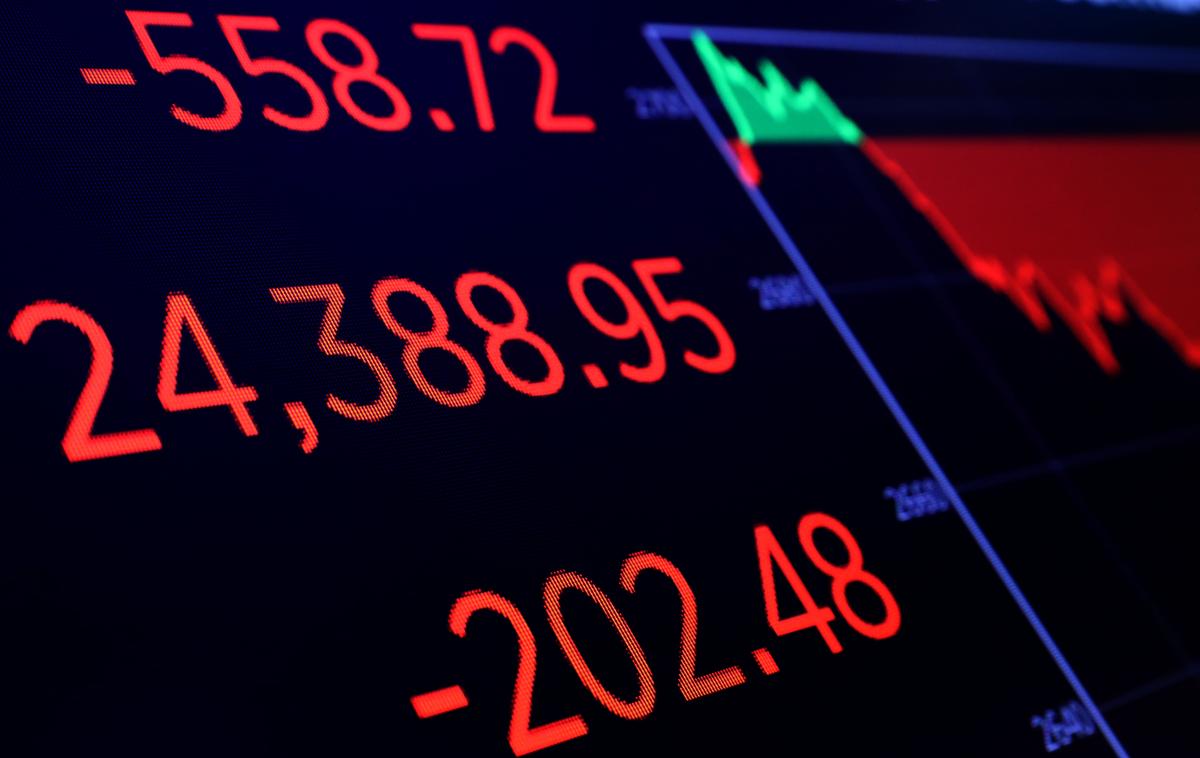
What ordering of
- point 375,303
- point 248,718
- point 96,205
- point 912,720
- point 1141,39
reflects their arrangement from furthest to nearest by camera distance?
1. point 1141,39
2. point 912,720
3. point 375,303
4. point 96,205
5. point 248,718

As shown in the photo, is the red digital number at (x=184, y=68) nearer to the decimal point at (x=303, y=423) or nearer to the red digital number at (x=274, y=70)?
the red digital number at (x=274, y=70)

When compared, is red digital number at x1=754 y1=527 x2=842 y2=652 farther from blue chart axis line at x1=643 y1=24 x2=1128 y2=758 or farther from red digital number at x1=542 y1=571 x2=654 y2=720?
blue chart axis line at x1=643 y1=24 x2=1128 y2=758

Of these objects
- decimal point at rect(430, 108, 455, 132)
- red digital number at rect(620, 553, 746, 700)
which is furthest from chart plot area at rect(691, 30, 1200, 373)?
red digital number at rect(620, 553, 746, 700)

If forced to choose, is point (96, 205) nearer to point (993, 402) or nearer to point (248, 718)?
point (248, 718)

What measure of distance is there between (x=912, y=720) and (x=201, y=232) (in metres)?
1.19

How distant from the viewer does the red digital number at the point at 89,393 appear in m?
1.31

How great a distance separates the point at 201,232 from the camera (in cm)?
148

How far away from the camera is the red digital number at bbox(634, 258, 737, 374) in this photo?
1.79 m

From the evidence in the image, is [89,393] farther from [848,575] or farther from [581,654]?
[848,575]

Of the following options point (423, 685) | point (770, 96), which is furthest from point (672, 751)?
point (770, 96)

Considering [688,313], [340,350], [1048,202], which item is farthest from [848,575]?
[1048,202]

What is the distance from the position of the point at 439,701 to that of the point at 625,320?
0.64 m

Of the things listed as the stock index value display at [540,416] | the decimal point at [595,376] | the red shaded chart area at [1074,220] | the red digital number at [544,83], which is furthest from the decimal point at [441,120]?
the red shaded chart area at [1074,220]

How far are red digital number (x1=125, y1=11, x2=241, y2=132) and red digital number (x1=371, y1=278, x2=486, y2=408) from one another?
0.31m
